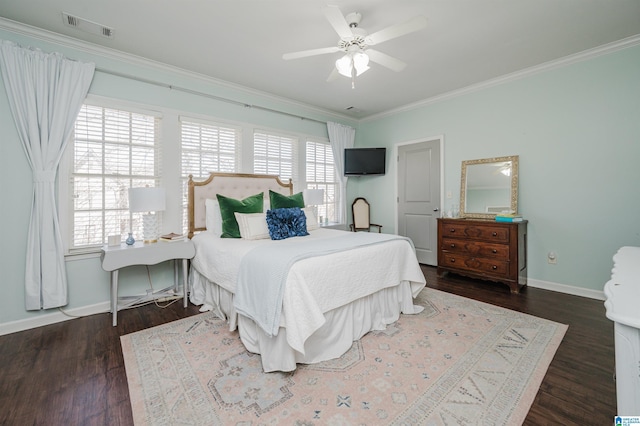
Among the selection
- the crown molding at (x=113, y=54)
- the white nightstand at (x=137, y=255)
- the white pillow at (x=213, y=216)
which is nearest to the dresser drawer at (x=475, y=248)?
the white pillow at (x=213, y=216)

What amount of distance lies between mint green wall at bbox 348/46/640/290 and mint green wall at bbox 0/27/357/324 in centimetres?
355

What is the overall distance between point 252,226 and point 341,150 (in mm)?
2853

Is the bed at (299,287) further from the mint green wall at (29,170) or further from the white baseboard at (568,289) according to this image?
the white baseboard at (568,289)

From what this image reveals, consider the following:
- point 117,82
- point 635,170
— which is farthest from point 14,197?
point 635,170

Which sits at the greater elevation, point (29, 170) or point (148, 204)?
point (29, 170)

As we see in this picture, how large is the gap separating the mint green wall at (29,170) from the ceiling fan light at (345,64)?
1.99 metres

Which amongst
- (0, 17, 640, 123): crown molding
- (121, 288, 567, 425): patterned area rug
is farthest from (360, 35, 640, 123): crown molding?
(121, 288, 567, 425): patterned area rug

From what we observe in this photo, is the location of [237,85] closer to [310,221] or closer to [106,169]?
[106,169]

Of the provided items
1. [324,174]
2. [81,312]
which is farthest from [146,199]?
[324,174]

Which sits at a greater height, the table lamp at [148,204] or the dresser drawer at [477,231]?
the table lamp at [148,204]

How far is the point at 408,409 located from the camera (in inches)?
59.9

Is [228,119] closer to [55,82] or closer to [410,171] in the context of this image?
[55,82]

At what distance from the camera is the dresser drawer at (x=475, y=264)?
342 centimetres

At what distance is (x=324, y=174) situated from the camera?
5.11m
